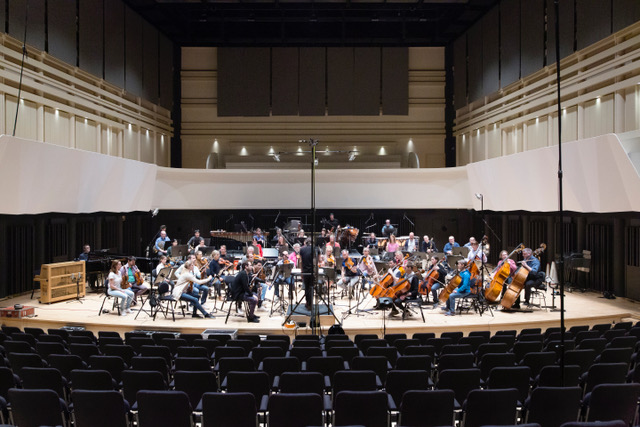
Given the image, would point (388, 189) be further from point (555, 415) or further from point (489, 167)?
point (555, 415)

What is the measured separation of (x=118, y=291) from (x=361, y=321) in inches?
227

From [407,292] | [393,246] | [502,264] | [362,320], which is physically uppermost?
[393,246]

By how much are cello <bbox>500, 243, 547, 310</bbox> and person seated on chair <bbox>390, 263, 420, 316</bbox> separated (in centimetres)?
228

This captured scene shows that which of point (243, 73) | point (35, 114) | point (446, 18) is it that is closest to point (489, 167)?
point (446, 18)

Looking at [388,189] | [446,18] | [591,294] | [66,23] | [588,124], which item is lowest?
[591,294]

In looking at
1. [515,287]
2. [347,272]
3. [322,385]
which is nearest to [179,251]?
[347,272]

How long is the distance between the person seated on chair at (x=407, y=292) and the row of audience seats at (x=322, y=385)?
3.51 m

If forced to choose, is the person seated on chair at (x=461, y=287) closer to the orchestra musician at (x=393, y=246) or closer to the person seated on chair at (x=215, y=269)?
the orchestra musician at (x=393, y=246)

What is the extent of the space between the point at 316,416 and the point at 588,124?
15.2 meters

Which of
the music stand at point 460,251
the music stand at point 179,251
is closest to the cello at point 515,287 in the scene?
the music stand at point 460,251

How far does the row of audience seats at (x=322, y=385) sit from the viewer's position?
4.45m

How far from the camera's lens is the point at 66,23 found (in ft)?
57.4

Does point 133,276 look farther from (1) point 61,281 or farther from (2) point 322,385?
(2) point 322,385

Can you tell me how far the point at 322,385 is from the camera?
17.6 feet
